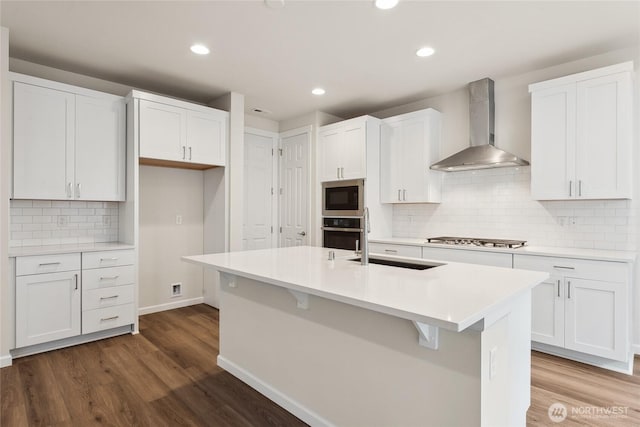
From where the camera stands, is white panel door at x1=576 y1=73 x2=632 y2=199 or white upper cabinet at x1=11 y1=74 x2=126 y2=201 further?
white upper cabinet at x1=11 y1=74 x2=126 y2=201

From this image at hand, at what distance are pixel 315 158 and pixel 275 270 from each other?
2.96 metres

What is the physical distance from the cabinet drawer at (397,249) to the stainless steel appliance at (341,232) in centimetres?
29

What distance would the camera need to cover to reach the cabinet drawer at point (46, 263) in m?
2.81

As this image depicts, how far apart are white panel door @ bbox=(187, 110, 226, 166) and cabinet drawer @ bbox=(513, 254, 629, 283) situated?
3.24 meters

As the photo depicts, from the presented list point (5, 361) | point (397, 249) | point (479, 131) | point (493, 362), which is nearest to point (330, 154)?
point (397, 249)


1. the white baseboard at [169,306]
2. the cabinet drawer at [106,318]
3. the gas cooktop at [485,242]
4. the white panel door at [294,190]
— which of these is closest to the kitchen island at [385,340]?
the gas cooktop at [485,242]

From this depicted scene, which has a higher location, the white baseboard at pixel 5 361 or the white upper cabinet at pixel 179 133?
the white upper cabinet at pixel 179 133

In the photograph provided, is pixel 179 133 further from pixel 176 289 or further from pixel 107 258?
pixel 176 289

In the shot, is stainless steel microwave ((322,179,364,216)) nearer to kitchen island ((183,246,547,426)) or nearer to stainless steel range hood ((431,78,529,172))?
stainless steel range hood ((431,78,529,172))

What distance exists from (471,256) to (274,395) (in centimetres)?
216

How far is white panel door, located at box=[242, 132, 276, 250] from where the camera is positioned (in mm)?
4891

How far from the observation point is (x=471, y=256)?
3275mm

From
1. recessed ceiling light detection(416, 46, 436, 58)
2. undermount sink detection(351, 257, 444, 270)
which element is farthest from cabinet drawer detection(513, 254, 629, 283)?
recessed ceiling light detection(416, 46, 436, 58)

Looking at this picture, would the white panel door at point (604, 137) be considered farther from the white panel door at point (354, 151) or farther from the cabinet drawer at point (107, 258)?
the cabinet drawer at point (107, 258)
